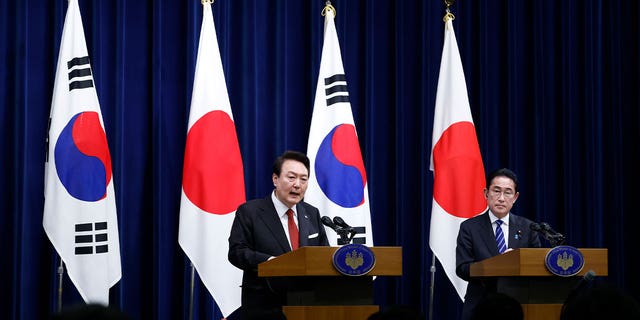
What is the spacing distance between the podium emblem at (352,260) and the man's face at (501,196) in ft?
4.40

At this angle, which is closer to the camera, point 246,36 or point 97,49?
point 97,49

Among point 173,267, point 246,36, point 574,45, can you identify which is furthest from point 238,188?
point 574,45

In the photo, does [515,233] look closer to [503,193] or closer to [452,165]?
[503,193]

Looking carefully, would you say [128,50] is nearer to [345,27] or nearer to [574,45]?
[345,27]

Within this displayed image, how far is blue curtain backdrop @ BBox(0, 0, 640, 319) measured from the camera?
6.27 meters

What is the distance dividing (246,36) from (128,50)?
90cm

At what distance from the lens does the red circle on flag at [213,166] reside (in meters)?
5.98

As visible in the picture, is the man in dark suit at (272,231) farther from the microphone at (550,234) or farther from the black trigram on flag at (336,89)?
the black trigram on flag at (336,89)

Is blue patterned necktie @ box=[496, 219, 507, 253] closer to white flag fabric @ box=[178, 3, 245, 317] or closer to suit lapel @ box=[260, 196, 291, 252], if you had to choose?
suit lapel @ box=[260, 196, 291, 252]

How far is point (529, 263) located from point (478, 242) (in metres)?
0.76

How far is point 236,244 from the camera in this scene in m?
4.39

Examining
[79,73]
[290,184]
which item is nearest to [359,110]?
[79,73]

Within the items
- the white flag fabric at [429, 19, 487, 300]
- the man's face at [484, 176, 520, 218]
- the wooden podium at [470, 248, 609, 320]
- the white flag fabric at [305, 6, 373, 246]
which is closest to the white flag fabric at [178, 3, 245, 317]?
the white flag fabric at [305, 6, 373, 246]

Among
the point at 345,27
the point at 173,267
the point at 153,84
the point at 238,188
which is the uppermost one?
the point at 345,27
